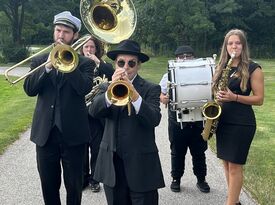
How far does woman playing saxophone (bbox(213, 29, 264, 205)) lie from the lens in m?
4.82

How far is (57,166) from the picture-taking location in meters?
4.49

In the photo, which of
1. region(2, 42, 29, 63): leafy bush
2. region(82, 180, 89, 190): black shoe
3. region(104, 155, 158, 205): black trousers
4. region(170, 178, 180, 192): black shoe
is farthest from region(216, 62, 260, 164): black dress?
Answer: region(2, 42, 29, 63): leafy bush

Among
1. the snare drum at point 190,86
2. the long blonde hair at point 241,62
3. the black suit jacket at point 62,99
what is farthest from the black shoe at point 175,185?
Result: the black suit jacket at point 62,99

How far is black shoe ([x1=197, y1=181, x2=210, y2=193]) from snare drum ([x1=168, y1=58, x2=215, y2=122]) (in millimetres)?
958

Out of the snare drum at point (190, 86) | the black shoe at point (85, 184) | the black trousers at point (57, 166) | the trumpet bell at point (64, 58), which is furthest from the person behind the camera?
the black shoe at point (85, 184)

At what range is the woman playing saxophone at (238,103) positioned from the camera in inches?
190

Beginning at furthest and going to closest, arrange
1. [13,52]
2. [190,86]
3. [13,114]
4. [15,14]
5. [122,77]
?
[15,14] → [13,52] → [13,114] → [190,86] → [122,77]

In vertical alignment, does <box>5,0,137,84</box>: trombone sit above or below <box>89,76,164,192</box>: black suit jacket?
above

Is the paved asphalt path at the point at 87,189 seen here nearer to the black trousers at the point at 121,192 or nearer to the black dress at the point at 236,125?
the black dress at the point at 236,125

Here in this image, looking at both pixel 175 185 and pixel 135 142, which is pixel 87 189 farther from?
pixel 135 142

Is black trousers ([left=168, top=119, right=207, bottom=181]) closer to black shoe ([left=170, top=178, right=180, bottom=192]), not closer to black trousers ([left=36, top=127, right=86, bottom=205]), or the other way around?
black shoe ([left=170, top=178, right=180, bottom=192])

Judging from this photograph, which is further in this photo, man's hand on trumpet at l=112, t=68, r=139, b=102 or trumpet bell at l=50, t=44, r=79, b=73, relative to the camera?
trumpet bell at l=50, t=44, r=79, b=73

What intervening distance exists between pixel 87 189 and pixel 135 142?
2.59 meters

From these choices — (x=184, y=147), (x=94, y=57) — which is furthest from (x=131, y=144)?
(x=184, y=147)
